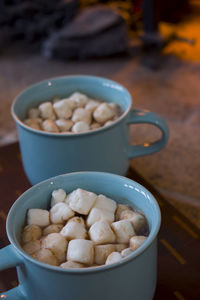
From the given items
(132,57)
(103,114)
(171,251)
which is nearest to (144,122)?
(103,114)

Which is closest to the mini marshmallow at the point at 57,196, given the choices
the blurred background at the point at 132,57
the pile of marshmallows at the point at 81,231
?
the pile of marshmallows at the point at 81,231

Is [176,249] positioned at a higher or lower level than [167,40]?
higher

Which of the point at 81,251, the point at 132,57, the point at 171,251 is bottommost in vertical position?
the point at 132,57

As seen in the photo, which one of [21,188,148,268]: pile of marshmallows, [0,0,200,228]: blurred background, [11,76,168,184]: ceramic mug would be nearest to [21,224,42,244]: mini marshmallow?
[21,188,148,268]: pile of marshmallows

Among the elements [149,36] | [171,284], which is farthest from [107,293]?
[149,36]

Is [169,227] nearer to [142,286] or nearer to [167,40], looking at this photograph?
[142,286]

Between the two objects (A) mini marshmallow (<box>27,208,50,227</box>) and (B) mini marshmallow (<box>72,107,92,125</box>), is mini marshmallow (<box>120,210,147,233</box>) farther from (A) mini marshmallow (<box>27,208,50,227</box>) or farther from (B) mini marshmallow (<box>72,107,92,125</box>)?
(B) mini marshmallow (<box>72,107,92,125</box>)

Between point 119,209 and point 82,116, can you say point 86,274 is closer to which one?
point 119,209
